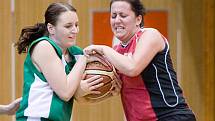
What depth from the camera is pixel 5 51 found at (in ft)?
19.4

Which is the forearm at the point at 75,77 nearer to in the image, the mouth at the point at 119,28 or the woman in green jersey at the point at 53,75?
the woman in green jersey at the point at 53,75

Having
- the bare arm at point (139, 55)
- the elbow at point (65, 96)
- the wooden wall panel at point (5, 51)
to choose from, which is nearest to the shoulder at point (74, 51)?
the bare arm at point (139, 55)

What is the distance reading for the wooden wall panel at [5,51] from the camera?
5871 mm

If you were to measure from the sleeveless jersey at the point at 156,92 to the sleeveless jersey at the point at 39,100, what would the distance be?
0.41 m

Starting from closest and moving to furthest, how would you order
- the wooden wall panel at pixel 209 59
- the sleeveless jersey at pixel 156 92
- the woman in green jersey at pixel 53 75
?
1. the woman in green jersey at pixel 53 75
2. the sleeveless jersey at pixel 156 92
3. the wooden wall panel at pixel 209 59

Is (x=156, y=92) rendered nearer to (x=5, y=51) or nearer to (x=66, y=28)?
(x=66, y=28)

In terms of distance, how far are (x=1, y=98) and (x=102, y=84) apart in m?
3.50

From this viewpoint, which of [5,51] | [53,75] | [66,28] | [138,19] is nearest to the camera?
[53,75]

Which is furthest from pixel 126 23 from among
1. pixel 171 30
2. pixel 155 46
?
pixel 171 30

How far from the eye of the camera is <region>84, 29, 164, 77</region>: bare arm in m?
2.59

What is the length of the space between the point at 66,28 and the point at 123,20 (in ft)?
1.08

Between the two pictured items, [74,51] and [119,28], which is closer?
[119,28]

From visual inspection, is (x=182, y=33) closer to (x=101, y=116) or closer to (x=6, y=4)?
(x=101, y=116)

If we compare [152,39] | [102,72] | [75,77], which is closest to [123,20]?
[152,39]
